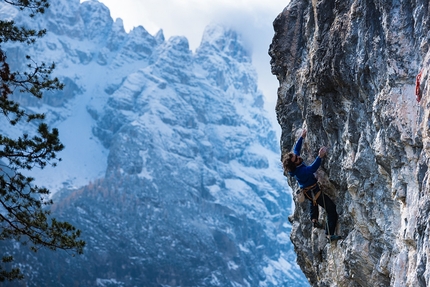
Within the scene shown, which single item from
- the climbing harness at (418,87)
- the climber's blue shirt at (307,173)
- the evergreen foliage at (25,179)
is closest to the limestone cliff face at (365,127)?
the climbing harness at (418,87)

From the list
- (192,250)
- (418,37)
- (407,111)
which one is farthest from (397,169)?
(192,250)

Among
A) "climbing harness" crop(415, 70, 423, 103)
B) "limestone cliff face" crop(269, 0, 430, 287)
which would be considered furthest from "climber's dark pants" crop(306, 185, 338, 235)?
"climbing harness" crop(415, 70, 423, 103)

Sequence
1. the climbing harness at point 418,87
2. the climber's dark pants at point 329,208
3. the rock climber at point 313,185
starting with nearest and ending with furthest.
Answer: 1. the climbing harness at point 418,87
2. the rock climber at point 313,185
3. the climber's dark pants at point 329,208

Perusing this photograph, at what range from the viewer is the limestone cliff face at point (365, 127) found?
8055 mm

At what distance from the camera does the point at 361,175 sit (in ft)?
33.2

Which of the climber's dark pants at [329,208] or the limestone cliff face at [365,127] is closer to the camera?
the limestone cliff face at [365,127]

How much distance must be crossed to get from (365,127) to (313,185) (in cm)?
184

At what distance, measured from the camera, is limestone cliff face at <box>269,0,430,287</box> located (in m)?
8.05

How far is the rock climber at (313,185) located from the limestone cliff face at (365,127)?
0.22 m

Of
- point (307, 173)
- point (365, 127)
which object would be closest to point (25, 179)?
point (307, 173)

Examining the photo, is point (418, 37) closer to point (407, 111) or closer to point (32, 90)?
point (407, 111)

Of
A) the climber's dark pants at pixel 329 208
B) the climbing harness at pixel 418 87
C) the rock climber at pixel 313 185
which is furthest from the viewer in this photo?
the climber's dark pants at pixel 329 208

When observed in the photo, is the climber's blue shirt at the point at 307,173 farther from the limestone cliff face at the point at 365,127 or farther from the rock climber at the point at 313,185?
the limestone cliff face at the point at 365,127

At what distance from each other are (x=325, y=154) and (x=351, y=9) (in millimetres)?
2928
